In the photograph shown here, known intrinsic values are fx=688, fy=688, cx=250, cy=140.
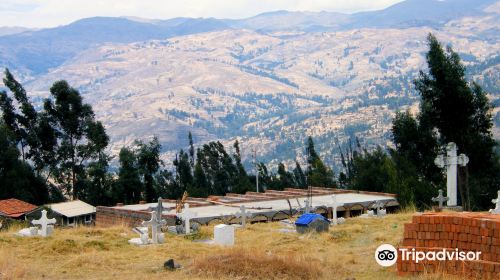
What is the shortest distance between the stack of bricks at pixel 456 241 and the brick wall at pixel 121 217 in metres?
20.2

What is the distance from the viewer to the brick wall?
122 ft

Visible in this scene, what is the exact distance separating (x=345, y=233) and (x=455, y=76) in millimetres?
13259

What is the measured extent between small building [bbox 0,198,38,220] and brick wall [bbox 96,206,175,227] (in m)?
5.20

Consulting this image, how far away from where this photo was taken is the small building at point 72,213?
4906cm

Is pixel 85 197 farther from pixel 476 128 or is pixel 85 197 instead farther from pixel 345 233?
pixel 345 233

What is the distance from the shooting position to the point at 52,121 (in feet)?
202

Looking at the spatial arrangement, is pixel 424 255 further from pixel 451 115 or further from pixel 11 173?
pixel 11 173

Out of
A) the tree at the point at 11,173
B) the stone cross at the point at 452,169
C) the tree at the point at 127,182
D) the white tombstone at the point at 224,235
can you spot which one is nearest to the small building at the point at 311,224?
the white tombstone at the point at 224,235

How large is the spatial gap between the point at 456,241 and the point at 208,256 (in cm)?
565

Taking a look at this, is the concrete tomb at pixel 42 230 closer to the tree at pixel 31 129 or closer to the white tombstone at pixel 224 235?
the white tombstone at pixel 224 235

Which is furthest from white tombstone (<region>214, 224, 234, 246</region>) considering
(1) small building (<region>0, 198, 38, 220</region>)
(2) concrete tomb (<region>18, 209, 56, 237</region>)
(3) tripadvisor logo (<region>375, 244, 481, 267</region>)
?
(1) small building (<region>0, 198, 38, 220</region>)

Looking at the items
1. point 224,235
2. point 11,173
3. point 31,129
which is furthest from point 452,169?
point 31,129

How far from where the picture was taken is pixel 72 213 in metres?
49.9

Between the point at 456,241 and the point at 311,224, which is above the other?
the point at 456,241
